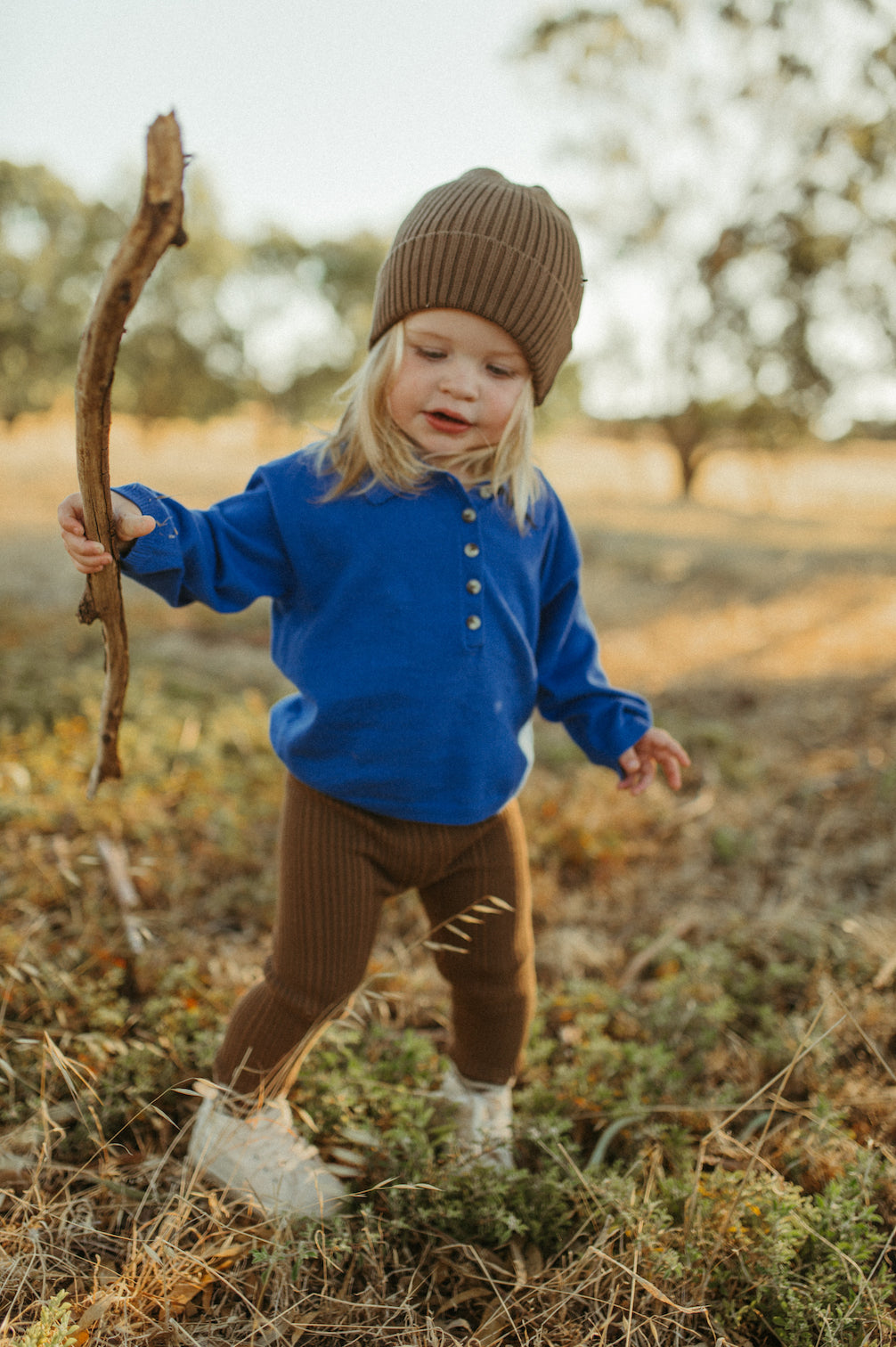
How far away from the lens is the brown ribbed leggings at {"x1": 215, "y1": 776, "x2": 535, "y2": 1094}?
1859 millimetres

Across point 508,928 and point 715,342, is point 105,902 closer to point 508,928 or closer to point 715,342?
point 508,928

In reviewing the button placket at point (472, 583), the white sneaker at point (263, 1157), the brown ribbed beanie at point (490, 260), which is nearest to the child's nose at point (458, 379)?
the brown ribbed beanie at point (490, 260)

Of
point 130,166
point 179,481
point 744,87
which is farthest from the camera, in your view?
point 130,166

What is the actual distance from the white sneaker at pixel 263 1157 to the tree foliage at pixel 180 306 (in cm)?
2077

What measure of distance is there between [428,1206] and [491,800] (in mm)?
843

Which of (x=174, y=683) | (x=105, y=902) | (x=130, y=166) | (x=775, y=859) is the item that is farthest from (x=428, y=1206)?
(x=130, y=166)

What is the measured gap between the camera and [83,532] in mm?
1432

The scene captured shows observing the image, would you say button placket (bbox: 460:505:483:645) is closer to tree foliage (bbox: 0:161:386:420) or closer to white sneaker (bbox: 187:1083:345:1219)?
white sneaker (bbox: 187:1083:345:1219)

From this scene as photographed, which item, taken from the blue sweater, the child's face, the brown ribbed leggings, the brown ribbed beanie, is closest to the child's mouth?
the child's face

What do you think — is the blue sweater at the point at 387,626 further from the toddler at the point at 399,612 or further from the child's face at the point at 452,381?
the child's face at the point at 452,381

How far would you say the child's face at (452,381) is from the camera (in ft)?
5.97

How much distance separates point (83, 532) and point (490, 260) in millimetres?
987

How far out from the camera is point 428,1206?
1.82 metres

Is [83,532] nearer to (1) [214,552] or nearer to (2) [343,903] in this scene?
(1) [214,552]
